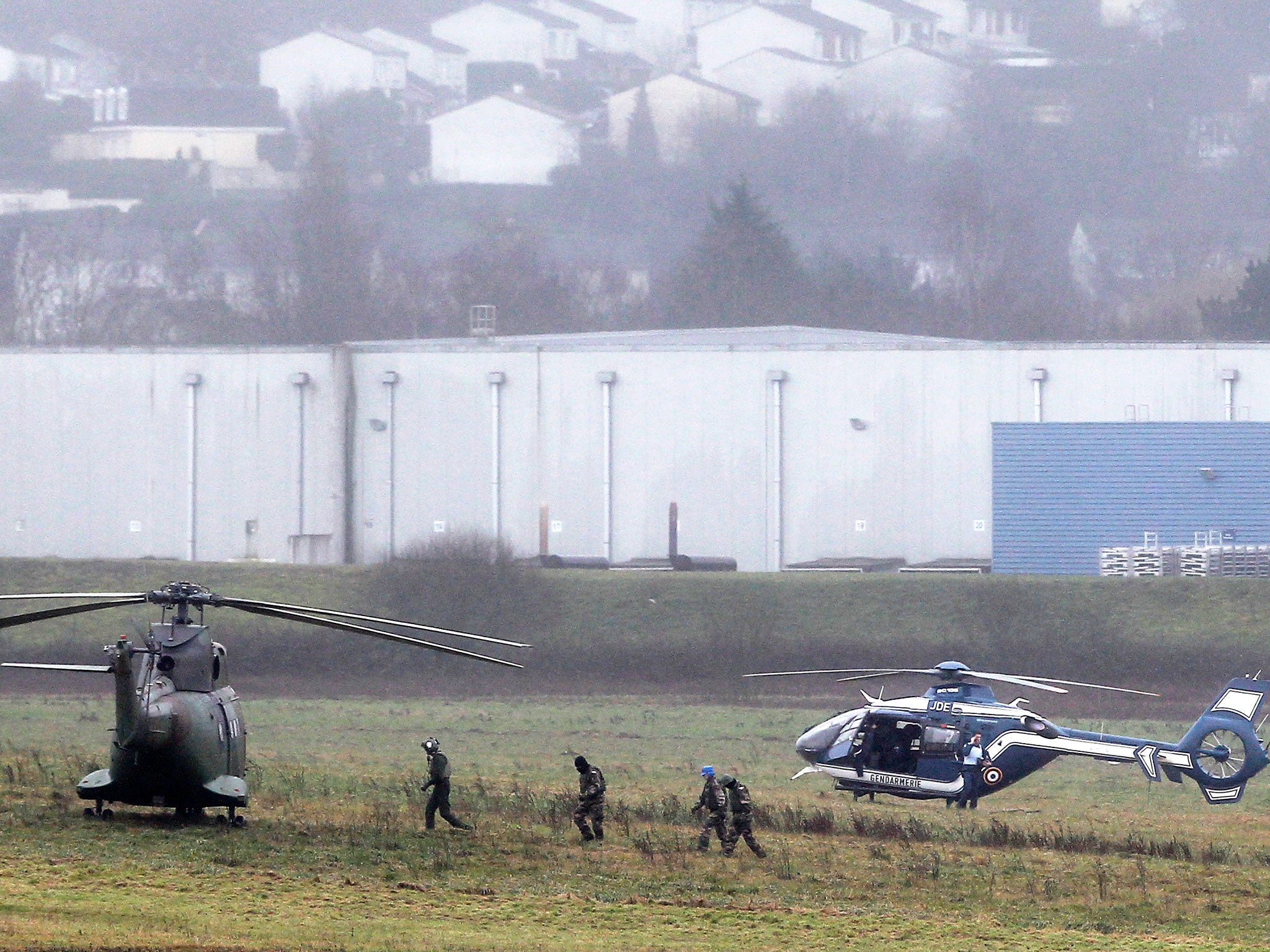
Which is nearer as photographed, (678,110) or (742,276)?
(742,276)

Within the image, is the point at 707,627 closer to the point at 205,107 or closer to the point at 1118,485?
the point at 1118,485

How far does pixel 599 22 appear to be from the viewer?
17038 cm

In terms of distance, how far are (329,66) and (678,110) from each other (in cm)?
3373

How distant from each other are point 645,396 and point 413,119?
286 feet

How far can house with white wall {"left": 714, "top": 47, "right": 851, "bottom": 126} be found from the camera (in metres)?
138

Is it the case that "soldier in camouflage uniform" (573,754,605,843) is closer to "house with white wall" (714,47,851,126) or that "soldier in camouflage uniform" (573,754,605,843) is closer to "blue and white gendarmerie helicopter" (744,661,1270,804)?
"blue and white gendarmerie helicopter" (744,661,1270,804)

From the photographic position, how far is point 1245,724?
24297 mm

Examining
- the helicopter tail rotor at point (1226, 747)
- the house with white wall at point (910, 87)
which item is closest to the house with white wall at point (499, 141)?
the house with white wall at point (910, 87)

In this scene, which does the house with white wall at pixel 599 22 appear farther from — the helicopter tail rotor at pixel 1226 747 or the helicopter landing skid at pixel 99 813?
the helicopter landing skid at pixel 99 813

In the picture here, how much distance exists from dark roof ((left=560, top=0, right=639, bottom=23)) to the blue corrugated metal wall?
414 ft

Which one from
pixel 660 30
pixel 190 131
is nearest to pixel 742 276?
pixel 190 131

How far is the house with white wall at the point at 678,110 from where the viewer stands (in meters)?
117

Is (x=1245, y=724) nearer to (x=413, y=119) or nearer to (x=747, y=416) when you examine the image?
(x=747, y=416)

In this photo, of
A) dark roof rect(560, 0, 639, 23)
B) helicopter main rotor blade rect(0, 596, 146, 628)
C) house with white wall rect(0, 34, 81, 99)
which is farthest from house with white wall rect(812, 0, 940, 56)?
helicopter main rotor blade rect(0, 596, 146, 628)
